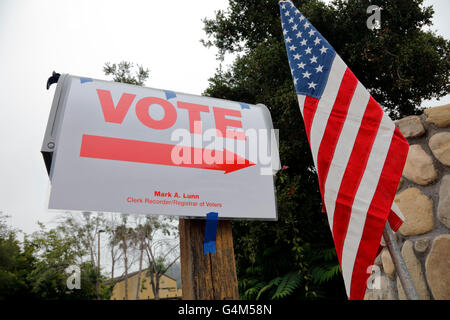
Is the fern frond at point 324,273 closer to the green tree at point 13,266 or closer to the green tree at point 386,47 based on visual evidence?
the green tree at point 386,47

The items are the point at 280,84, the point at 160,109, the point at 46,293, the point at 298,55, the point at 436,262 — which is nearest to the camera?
the point at 160,109

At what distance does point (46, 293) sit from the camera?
595 inches

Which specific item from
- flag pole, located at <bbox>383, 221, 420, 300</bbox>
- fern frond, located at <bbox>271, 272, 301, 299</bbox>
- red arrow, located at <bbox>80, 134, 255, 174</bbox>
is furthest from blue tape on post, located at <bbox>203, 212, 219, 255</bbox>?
fern frond, located at <bbox>271, 272, 301, 299</bbox>

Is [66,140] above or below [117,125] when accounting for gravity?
below

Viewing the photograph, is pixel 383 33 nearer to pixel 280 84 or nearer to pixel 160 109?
pixel 280 84

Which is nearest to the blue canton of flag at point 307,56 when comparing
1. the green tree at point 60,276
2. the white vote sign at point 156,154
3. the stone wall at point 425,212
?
the white vote sign at point 156,154

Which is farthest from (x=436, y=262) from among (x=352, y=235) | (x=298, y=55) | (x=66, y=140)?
(x=66, y=140)

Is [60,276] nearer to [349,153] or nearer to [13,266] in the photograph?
[13,266]

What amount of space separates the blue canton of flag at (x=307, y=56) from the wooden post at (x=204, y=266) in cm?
115

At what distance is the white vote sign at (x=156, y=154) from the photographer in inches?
56.6

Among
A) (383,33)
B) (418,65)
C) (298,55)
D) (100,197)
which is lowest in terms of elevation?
(100,197)

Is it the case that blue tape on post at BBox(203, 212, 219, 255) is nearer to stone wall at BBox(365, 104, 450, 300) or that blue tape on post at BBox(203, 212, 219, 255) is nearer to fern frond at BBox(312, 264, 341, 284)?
stone wall at BBox(365, 104, 450, 300)

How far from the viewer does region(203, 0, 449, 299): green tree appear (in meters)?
4.92
